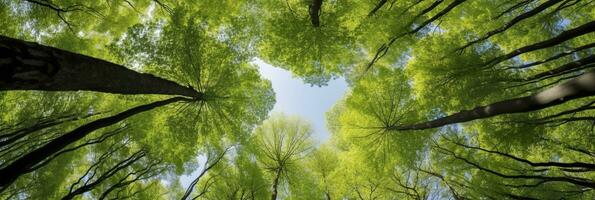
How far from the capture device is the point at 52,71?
317 centimetres

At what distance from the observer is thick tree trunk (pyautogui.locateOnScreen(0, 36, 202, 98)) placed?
107 inches

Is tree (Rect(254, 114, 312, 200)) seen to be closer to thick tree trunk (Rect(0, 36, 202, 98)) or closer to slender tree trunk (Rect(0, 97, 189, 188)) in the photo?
slender tree trunk (Rect(0, 97, 189, 188))

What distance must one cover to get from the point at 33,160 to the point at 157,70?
5.53 m

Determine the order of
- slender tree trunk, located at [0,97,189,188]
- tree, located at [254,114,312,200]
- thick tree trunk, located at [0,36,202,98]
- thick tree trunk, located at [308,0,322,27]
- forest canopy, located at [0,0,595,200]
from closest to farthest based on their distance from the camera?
thick tree trunk, located at [0,36,202,98] → slender tree trunk, located at [0,97,189,188] → thick tree trunk, located at [308,0,322,27] → forest canopy, located at [0,0,595,200] → tree, located at [254,114,312,200]

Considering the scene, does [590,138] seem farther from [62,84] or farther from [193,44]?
[62,84]

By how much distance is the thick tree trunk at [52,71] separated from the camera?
2713mm

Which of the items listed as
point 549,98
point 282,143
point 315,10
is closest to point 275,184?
point 282,143

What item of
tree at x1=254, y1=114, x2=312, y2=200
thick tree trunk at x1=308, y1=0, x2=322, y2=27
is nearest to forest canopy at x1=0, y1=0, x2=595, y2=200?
thick tree trunk at x1=308, y1=0, x2=322, y2=27

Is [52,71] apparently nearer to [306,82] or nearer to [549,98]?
[549,98]

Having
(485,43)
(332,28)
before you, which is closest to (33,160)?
(332,28)

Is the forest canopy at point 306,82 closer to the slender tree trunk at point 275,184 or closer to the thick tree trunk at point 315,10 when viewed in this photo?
the thick tree trunk at point 315,10

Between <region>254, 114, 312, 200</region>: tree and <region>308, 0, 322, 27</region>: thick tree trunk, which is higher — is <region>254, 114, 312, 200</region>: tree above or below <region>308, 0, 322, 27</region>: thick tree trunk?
above

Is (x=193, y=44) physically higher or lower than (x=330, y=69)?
lower

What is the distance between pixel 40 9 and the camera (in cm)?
1105
